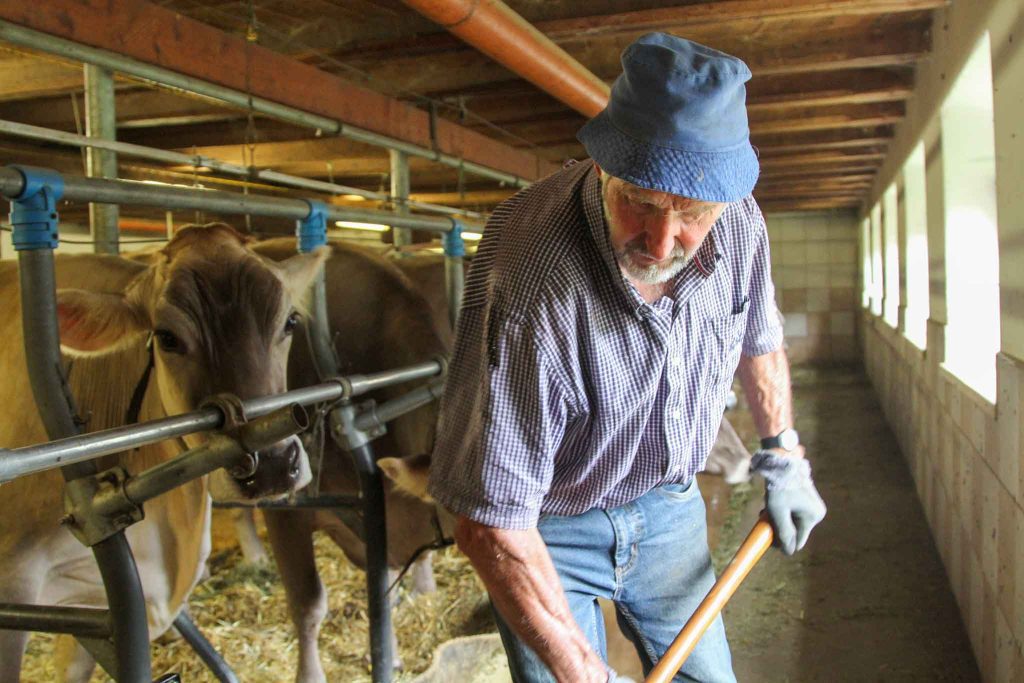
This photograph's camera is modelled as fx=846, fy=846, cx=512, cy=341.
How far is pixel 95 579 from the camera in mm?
2252

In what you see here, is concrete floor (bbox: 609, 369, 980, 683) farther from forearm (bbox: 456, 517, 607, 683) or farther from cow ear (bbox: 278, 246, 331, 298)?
cow ear (bbox: 278, 246, 331, 298)

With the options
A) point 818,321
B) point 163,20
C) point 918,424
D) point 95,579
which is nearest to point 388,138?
point 163,20

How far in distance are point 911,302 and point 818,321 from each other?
31.1 ft

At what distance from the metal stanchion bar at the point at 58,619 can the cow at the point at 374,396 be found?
66.2 inches

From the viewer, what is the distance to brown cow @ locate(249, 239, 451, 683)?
3449mm

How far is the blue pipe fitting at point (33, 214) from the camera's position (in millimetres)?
1478

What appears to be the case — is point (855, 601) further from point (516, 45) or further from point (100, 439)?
point (100, 439)

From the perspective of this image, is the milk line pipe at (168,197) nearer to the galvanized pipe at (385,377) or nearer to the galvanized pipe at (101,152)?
the galvanized pipe at (385,377)

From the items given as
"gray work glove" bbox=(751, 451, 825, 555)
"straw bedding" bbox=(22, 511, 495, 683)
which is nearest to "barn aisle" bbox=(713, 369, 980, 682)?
"straw bedding" bbox=(22, 511, 495, 683)

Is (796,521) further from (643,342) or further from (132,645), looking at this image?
(132,645)

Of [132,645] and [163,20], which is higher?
[163,20]

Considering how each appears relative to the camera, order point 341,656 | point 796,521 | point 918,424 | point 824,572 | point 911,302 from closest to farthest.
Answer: point 796,521 < point 341,656 < point 824,572 < point 918,424 < point 911,302

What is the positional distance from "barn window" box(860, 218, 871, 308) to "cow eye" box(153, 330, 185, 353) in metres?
12.6

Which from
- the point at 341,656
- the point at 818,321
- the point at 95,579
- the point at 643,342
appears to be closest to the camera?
the point at 643,342
